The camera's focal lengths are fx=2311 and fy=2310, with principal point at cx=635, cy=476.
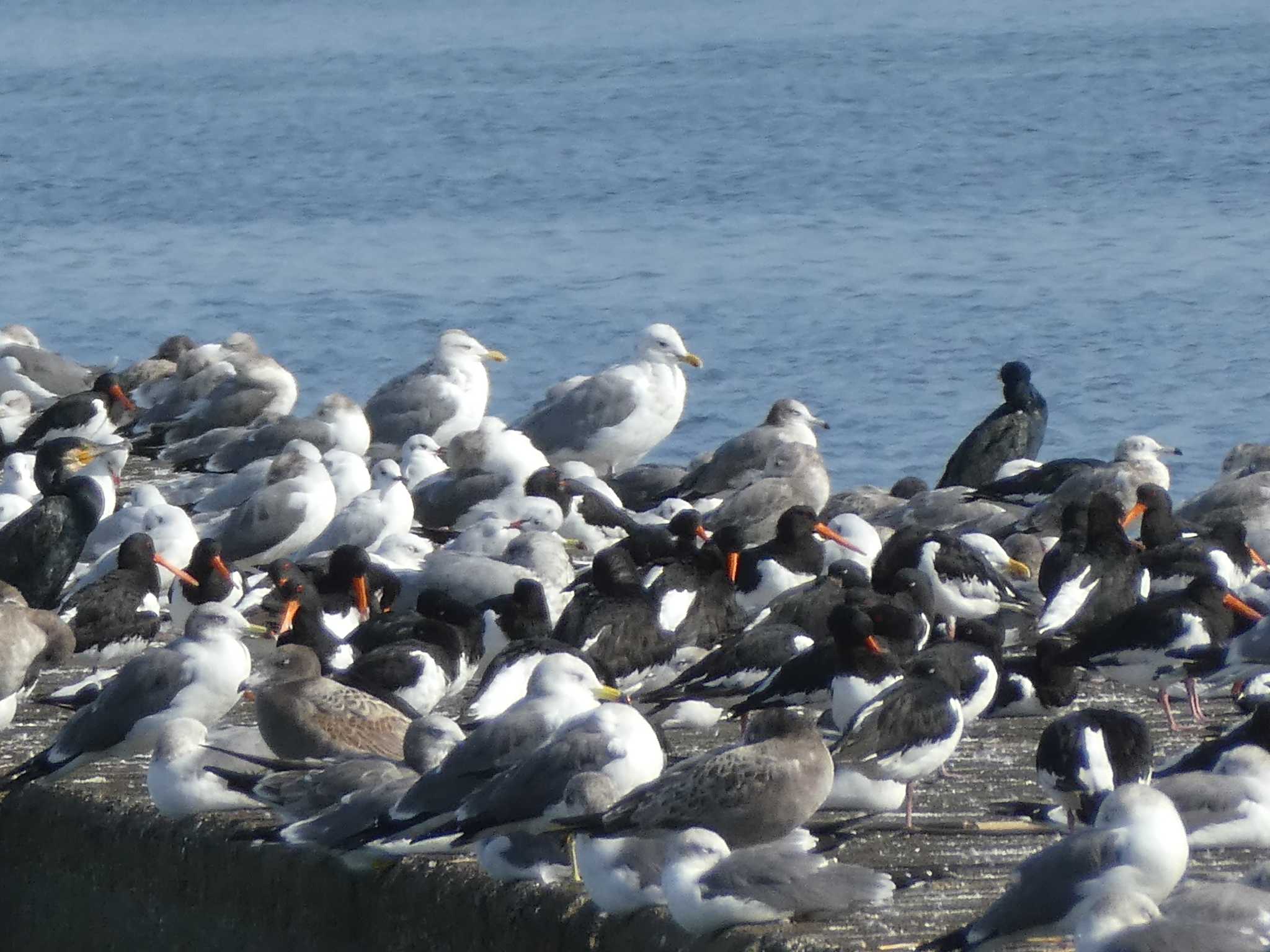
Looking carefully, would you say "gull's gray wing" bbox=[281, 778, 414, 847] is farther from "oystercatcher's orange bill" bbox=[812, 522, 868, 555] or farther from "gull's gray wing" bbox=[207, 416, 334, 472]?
"gull's gray wing" bbox=[207, 416, 334, 472]

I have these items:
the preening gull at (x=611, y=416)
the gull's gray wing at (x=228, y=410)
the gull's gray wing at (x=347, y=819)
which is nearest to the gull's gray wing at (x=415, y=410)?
the preening gull at (x=611, y=416)

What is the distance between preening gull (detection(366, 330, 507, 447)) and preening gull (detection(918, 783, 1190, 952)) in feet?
36.1

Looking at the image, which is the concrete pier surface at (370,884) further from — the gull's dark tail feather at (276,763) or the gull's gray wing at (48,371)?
the gull's gray wing at (48,371)

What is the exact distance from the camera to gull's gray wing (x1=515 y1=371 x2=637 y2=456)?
1559 cm

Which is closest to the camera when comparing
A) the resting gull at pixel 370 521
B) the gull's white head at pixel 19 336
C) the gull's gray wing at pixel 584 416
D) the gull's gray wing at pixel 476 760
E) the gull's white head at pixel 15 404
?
the gull's gray wing at pixel 476 760

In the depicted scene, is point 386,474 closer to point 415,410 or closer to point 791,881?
point 415,410

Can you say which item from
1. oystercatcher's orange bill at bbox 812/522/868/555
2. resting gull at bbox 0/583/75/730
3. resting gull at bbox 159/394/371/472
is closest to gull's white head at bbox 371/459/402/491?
resting gull at bbox 159/394/371/472

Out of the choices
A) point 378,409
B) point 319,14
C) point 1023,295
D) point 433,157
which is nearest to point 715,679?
point 378,409

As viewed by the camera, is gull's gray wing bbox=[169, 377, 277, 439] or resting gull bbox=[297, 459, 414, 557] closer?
resting gull bbox=[297, 459, 414, 557]

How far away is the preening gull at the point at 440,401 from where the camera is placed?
16172 mm

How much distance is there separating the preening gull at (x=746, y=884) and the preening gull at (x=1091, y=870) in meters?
0.32

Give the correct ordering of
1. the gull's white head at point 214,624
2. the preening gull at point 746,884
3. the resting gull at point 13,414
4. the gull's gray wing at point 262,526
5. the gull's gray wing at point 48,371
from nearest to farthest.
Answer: the preening gull at point 746,884 → the gull's white head at point 214,624 → the gull's gray wing at point 262,526 → the resting gull at point 13,414 → the gull's gray wing at point 48,371

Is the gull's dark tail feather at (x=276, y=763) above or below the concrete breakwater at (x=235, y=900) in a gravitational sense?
above

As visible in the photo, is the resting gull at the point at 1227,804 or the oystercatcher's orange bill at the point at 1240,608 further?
the oystercatcher's orange bill at the point at 1240,608
